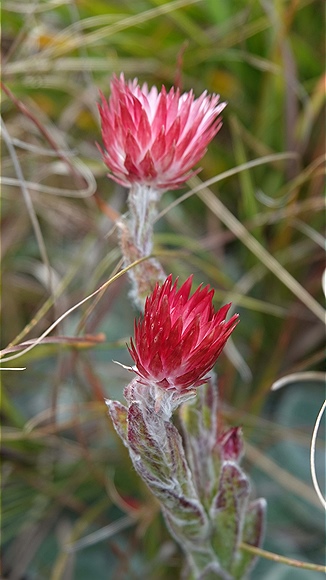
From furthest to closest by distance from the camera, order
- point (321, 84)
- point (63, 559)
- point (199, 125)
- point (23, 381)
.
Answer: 1. point (23, 381)
2. point (321, 84)
3. point (63, 559)
4. point (199, 125)

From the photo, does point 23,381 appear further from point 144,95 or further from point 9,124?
point 144,95

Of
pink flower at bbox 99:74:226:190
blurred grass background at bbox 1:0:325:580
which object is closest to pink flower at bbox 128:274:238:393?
pink flower at bbox 99:74:226:190

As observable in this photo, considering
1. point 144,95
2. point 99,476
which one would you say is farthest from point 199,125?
point 99,476

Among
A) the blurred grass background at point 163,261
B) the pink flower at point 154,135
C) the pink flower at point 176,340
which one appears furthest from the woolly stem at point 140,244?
the blurred grass background at point 163,261

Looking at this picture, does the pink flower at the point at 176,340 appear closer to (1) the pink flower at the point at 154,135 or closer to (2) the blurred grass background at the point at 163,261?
(1) the pink flower at the point at 154,135

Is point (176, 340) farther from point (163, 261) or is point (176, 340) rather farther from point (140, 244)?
point (163, 261)

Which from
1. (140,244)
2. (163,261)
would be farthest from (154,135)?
(163,261)
